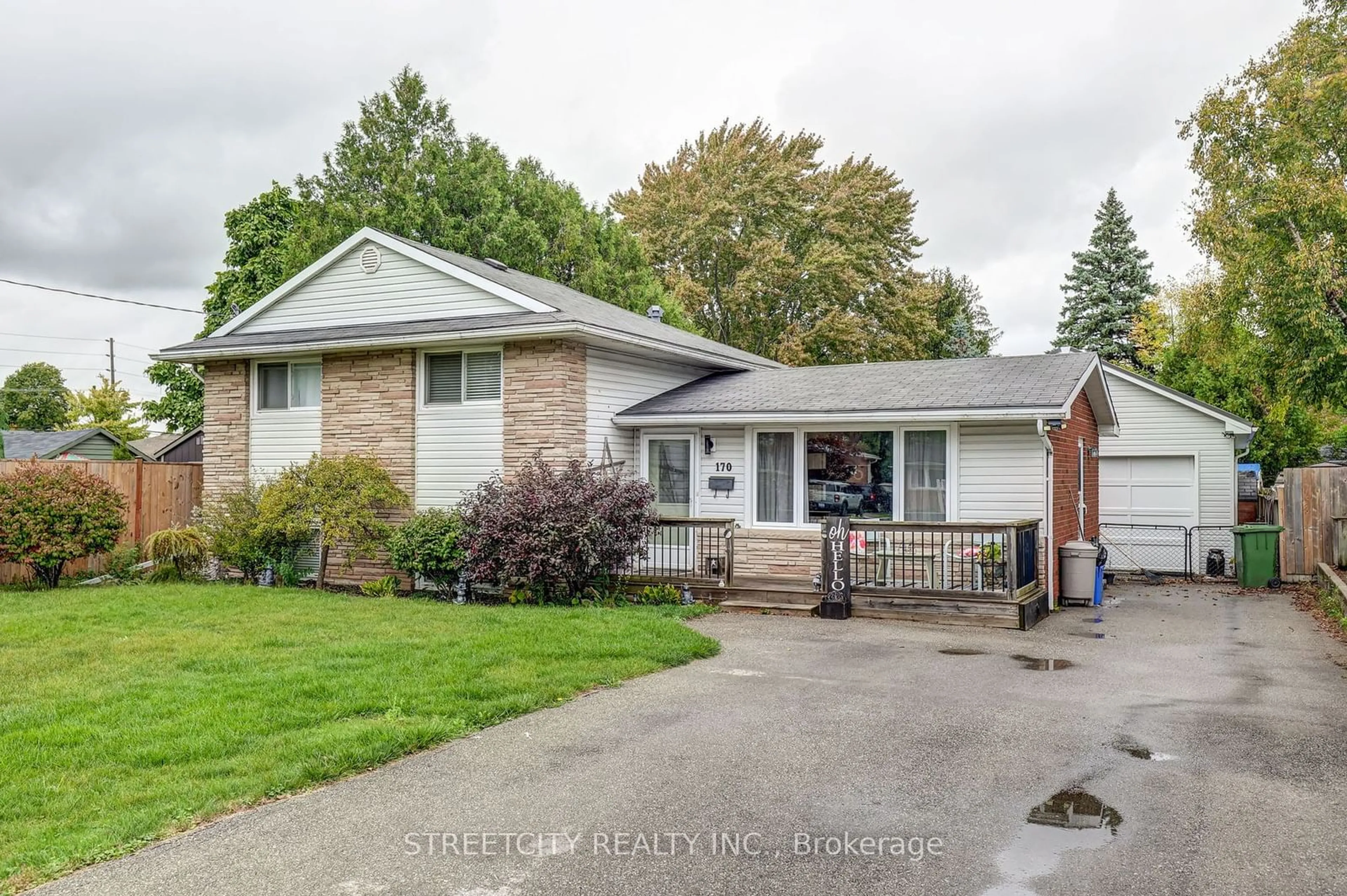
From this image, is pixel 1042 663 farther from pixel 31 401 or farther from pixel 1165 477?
pixel 31 401

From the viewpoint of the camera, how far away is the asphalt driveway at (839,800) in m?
3.79

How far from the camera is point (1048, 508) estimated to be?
12.0 m

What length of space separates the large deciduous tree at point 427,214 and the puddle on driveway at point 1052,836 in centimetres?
2462

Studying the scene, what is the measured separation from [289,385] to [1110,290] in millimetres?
33039

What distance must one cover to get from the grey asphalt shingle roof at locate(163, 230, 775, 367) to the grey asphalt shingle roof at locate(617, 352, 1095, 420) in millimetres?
1112

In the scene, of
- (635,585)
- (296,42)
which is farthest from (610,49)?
(635,585)

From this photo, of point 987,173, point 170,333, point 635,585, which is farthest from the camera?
point 170,333

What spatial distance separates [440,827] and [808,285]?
99.6ft

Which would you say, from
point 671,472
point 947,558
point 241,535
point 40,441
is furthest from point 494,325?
point 40,441

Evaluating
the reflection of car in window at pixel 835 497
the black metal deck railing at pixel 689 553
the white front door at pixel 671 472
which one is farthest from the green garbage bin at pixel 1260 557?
the white front door at pixel 671 472

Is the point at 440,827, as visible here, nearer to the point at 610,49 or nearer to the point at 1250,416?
the point at 610,49

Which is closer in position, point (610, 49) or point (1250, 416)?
point (610, 49)

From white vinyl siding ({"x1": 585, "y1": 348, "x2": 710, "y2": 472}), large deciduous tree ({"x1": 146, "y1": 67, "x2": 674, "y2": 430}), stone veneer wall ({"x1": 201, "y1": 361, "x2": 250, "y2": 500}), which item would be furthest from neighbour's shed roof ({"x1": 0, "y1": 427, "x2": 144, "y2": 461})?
white vinyl siding ({"x1": 585, "y1": 348, "x2": 710, "y2": 472})

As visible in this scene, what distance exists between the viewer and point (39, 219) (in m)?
22.1
